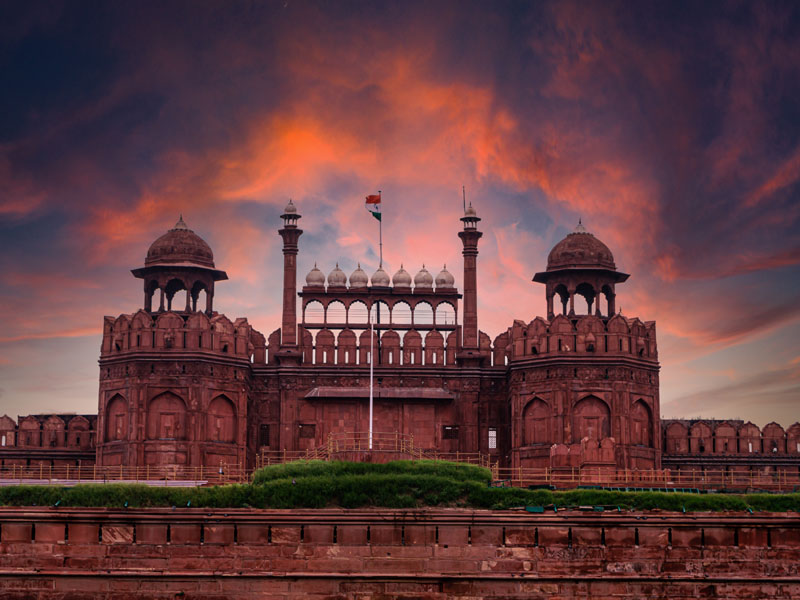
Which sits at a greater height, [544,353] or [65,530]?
[544,353]

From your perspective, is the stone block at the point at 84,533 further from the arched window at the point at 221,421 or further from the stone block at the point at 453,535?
the arched window at the point at 221,421

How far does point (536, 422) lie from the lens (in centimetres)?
5878

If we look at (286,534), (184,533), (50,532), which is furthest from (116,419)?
(286,534)

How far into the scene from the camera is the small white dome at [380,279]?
209ft

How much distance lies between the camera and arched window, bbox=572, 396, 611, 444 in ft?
189

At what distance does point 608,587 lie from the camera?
41781mm

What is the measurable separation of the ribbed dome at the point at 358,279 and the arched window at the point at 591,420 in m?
12.5

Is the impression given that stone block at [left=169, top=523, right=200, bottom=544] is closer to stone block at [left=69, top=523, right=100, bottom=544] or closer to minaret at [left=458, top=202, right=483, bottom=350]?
stone block at [left=69, top=523, right=100, bottom=544]

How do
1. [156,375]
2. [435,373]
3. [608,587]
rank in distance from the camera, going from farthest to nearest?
[435,373] < [156,375] < [608,587]

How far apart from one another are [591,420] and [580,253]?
8796 millimetres

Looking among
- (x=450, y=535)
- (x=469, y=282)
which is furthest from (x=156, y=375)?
(x=450, y=535)

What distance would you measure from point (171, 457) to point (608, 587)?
73.9 feet

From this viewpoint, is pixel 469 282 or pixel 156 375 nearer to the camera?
pixel 156 375

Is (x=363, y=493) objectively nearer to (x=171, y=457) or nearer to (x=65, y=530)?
(x=65, y=530)
